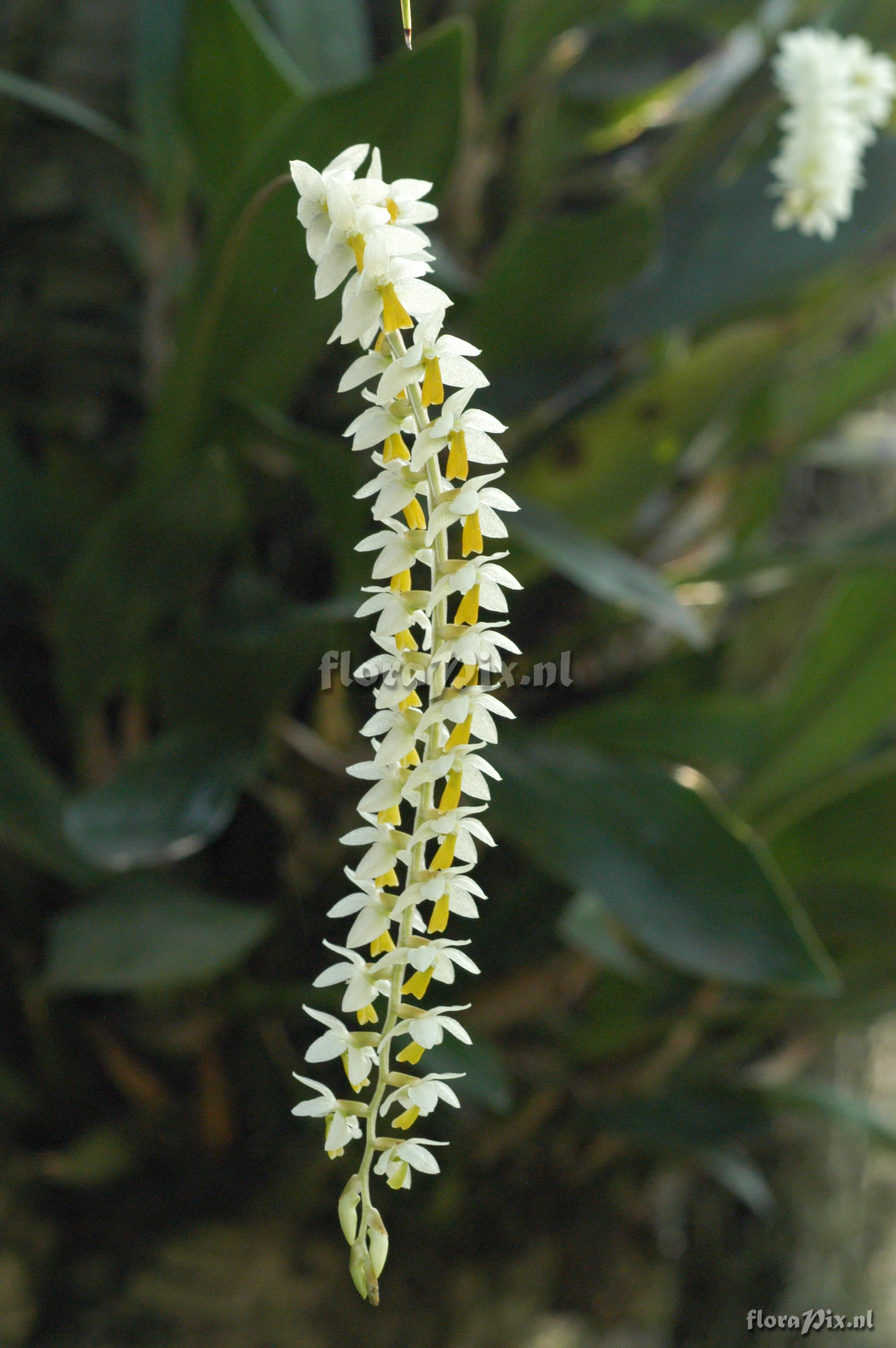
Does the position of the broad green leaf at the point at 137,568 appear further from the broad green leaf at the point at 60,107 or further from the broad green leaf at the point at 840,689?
the broad green leaf at the point at 840,689

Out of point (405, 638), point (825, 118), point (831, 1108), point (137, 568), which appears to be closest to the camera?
point (405, 638)

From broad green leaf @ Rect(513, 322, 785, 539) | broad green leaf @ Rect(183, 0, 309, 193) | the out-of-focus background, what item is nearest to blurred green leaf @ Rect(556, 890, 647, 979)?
the out-of-focus background

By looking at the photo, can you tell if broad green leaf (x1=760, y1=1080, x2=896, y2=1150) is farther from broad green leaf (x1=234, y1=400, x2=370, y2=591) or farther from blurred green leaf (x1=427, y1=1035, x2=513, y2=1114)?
broad green leaf (x1=234, y1=400, x2=370, y2=591)

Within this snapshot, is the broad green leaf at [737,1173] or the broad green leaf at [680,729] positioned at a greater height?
the broad green leaf at [680,729]

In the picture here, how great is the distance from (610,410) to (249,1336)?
1.82 ft

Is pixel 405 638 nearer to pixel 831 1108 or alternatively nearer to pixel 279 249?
pixel 279 249

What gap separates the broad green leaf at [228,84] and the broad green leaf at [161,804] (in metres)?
Answer: 0.28

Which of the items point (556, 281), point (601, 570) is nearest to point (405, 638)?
point (601, 570)

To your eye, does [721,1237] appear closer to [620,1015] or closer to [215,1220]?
[620,1015]

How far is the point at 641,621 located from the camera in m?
0.74

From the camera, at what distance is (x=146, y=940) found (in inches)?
18.6

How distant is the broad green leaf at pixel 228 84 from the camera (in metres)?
0.48

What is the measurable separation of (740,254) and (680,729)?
26 centimetres

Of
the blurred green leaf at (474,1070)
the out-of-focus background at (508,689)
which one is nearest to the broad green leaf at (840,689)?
the out-of-focus background at (508,689)
